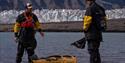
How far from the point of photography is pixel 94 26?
617 inches

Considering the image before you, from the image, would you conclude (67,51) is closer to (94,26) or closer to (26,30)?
(26,30)

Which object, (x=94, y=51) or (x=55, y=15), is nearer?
(x=94, y=51)

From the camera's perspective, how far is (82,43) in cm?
1608

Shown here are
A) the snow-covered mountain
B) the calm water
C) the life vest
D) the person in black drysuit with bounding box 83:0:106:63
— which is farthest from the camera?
the snow-covered mountain

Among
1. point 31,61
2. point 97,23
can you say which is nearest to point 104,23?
point 97,23

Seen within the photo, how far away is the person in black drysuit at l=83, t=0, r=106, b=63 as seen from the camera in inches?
611

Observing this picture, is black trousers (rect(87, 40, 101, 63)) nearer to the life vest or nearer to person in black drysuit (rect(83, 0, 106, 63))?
person in black drysuit (rect(83, 0, 106, 63))

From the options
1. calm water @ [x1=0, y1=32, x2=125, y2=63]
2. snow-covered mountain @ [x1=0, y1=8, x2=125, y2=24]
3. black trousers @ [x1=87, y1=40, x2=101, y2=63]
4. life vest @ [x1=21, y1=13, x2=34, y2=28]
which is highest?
life vest @ [x1=21, y1=13, x2=34, y2=28]

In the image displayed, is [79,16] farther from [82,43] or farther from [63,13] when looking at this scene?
[82,43]

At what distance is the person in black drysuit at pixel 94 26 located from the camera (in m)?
15.5

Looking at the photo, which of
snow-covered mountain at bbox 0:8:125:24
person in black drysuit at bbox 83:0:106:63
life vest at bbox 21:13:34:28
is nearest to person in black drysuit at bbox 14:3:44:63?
life vest at bbox 21:13:34:28

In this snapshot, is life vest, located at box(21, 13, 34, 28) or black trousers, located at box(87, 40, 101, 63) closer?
black trousers, located at box(87, 40, 101, 63)

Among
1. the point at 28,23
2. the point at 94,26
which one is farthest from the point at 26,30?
the point at 94,26

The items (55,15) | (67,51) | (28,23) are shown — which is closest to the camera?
(28,23)
